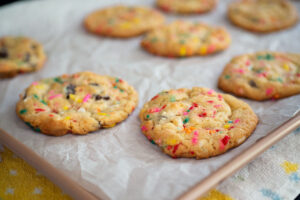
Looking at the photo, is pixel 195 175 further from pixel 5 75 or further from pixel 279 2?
pixel 279 2

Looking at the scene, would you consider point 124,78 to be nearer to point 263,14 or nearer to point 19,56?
point 19,56

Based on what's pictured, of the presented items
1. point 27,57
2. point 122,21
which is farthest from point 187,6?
point 27,57

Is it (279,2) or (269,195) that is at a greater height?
(279,2)

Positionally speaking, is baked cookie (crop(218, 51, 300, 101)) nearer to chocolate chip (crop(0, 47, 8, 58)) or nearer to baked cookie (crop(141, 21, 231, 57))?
baked cookie (crop(141, 21, 231, 57))

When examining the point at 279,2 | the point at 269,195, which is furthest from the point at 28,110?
the point at 279,2

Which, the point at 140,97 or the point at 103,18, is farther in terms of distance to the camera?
the point at 103,18

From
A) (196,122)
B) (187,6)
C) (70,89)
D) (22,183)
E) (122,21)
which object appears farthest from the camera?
(187,6)

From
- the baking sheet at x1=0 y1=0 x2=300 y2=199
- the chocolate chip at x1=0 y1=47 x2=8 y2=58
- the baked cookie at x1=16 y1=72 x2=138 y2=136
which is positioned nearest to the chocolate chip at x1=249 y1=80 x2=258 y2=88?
the baking sheet at x1=0 y1=0 x2=300 y2=199
